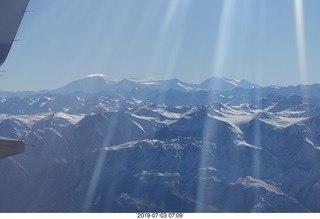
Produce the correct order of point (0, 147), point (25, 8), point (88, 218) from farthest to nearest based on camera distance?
point (25, 8), point (88, 218), point (0, 147)

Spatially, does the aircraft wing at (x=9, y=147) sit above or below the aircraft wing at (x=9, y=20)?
below

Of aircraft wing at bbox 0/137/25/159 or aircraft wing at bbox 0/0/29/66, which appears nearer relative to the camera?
aircraft wing at bbox 0/137/25/159

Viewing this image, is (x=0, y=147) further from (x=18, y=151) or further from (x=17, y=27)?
(x=17, y=27)

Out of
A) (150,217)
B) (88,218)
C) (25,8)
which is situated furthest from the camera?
(25,8)

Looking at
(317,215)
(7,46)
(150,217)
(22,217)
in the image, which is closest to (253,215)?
(317,215)

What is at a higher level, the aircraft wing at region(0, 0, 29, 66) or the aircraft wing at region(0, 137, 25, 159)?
the aircraft wing at region(0, 0, 29, 66)
